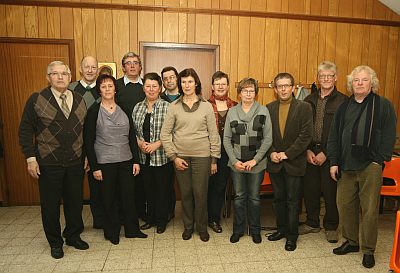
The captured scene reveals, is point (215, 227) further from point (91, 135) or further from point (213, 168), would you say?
point (91, 135)

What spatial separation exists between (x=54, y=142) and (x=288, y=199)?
6.32 feet

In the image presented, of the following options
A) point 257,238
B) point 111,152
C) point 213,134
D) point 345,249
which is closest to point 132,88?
point 111,152

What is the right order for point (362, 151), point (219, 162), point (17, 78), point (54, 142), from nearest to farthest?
point (362, 151), point (54, 142), point (219, 162), point (17, 78)

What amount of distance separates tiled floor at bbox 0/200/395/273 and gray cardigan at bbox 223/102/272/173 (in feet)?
2.29

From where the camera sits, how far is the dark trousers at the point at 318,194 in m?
2.65

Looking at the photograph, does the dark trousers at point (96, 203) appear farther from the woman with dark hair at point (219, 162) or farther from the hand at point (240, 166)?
the hand at point (240, 166)

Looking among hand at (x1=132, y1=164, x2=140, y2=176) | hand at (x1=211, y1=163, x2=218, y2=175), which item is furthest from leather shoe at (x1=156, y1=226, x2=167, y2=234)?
hand at (x1=211, y1=163, x2=218, y2=175)

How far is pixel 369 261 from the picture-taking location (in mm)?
2197

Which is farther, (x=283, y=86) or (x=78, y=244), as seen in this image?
(x=78, y=244)

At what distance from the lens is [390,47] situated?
13.1ft

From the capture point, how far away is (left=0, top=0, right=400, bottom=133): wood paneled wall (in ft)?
11.1

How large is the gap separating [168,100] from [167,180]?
0.76 meters

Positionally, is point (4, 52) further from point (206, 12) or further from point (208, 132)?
point (208, 132)

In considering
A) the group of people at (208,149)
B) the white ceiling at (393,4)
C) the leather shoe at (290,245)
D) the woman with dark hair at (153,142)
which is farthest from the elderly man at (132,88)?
the white ceiling at (393,4)
